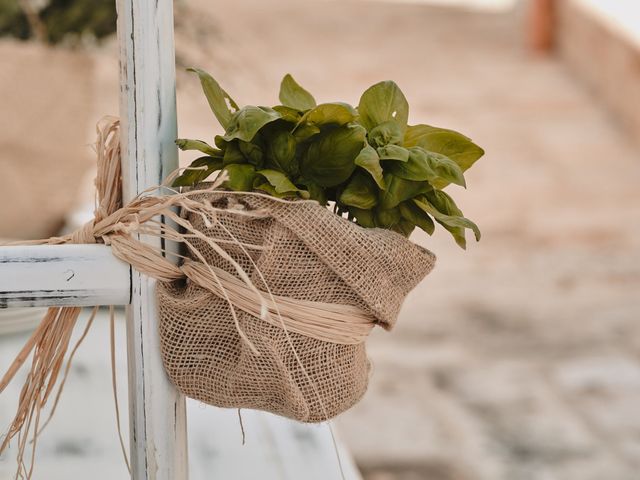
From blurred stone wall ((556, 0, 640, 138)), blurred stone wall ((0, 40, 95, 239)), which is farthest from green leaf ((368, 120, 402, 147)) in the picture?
blurred stone wall ((556, 0, 640, 138))

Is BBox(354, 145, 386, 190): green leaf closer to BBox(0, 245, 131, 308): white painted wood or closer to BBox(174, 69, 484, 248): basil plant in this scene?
BBox(174, 69, 484, 248): basil plant

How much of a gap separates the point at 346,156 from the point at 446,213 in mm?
80

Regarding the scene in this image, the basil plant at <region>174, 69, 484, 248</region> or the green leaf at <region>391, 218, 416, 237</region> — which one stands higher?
the basil plant at <region>174, 69, 484, 248</region>

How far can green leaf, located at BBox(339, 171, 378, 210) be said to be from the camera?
1.94ft

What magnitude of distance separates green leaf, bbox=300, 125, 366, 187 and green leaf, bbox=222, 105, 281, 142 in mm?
34

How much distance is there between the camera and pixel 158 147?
0.61 meters

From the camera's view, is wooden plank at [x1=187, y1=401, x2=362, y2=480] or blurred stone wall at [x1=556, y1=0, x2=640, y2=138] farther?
blurred stone wall at [x1=556, y1=0, x2=640, y2=138]

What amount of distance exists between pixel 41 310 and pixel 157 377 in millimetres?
534

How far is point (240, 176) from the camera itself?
0.58 metres

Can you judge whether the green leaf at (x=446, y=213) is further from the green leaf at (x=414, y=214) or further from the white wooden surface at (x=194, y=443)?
the white wooden surface at (x=194, y=443)

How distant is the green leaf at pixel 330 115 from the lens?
565 millimetres

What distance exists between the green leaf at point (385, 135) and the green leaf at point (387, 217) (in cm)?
4

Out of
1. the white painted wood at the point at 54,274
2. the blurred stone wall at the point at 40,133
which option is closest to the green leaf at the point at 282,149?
the white painted wood at the point at 54,274

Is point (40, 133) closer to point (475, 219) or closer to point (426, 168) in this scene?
point (426, 168)
